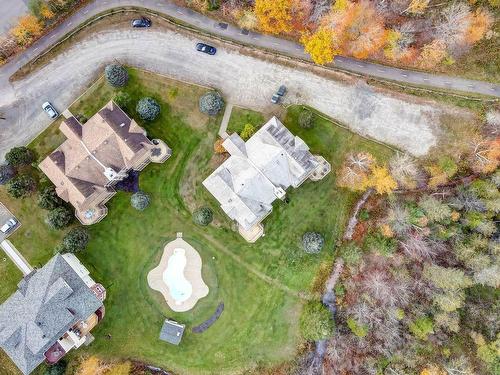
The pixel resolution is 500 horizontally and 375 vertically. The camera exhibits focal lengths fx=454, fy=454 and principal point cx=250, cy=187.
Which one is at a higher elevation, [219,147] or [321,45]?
[321,45]

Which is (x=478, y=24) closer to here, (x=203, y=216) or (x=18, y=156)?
(x=203, y=216)

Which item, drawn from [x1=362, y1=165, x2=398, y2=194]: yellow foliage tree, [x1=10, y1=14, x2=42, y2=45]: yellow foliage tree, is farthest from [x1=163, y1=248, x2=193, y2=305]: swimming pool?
[x1=10, y1=14, x2=42, y2=45]: yellow foliage tree

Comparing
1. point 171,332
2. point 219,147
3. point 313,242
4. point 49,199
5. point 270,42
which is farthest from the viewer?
point 270,42

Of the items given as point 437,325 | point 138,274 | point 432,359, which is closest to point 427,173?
point 437,325

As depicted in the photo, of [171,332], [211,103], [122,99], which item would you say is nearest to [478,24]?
[211,103]

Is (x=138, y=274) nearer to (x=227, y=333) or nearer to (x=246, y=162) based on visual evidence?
(x=227, y=333)
